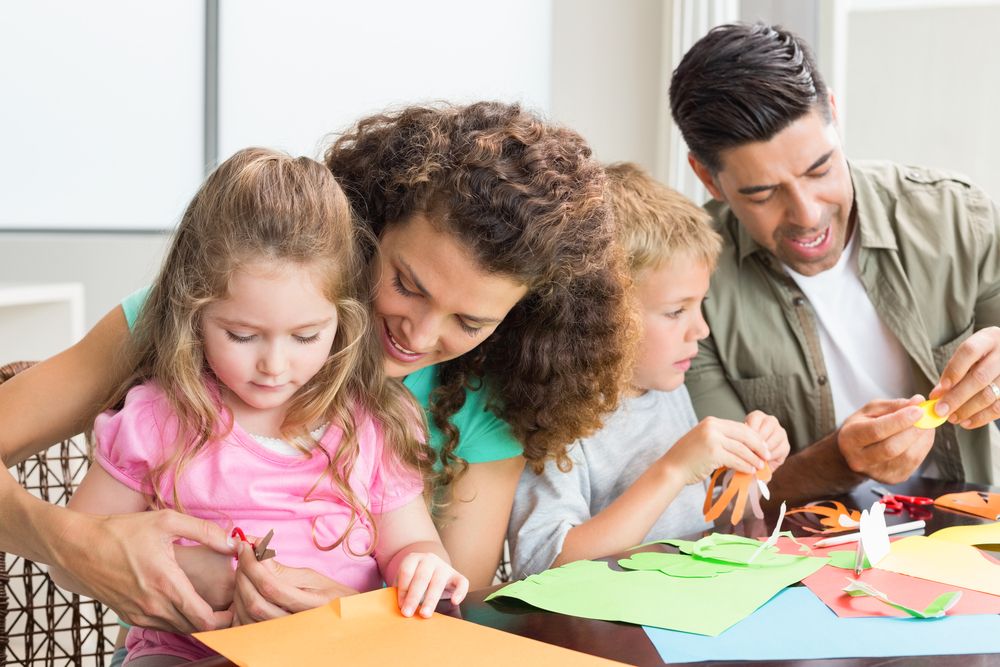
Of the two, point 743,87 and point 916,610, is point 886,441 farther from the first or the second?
point 743,87

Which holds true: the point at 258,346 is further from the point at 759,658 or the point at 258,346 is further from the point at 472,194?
the point at 759,658

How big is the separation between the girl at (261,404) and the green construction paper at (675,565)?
10.3 inches

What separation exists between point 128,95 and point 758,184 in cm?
306

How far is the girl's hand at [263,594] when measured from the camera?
42.4 inches

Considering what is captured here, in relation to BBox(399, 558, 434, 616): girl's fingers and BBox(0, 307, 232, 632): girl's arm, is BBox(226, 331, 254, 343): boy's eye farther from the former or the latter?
BBox(399, 558, 434, 616): girl's fingers

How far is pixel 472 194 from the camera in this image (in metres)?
1.27

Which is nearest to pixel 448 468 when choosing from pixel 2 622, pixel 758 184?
pixel 2 622

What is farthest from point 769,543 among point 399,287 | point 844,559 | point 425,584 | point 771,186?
point 771,186

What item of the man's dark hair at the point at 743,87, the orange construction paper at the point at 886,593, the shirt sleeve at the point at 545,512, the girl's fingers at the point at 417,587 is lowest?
the shirt sleeve at the point at 545,512

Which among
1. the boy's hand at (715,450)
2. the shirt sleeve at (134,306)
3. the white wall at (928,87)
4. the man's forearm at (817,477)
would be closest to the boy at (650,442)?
the boy's hand at (715,450)

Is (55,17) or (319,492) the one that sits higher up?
(55,17)

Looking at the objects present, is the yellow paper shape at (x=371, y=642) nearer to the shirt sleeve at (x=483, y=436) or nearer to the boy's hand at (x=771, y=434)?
the shirt sleeve at (x=483, y=436)

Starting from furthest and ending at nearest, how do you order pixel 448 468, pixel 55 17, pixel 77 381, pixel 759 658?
1. pixel 55 17
2. pixel 448 468
3. pixel 77 381
4. pixel 759 658

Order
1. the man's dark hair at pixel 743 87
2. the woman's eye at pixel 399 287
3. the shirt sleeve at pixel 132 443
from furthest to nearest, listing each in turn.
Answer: the man's dark hair at pixel 743 87, the woman's eye at pixel 399 287, the shirt sleeve at pixel 132 443
